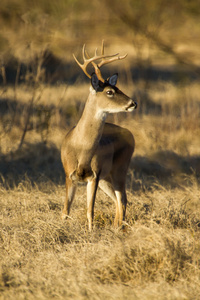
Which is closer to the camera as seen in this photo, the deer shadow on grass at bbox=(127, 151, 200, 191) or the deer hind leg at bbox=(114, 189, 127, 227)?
the deer hind leg at bbox=(114, 189, 127, 227)

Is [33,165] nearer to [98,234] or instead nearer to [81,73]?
[81,73]

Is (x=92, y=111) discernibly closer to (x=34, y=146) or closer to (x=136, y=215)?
(x=136, y=215)

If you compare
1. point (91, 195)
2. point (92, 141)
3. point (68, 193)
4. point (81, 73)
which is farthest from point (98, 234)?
point (81, 73)

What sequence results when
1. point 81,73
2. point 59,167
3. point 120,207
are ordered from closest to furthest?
point 120,207 < point 59,167 < point 81,73

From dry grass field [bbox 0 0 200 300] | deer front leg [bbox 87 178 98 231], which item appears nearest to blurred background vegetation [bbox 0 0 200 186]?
dry grass field [bbox 0 0 200 300]

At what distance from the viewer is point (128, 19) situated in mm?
1138

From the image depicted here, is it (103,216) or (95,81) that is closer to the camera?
(95,81)

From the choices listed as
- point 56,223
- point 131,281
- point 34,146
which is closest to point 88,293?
point 131,281

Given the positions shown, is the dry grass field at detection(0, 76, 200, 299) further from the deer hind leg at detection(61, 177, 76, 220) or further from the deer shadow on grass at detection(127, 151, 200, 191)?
the deer hind leg at detection(61, 177, 76, 220)

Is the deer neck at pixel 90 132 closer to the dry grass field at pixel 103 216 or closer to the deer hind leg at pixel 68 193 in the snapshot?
the deer hind leg at pixel 68 193

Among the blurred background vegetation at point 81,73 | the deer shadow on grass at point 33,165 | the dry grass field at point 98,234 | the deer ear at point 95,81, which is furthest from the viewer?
the deer shadow on grass at point 33,165

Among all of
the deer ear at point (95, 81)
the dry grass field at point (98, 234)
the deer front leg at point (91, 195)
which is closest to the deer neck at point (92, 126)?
the deer ear at point (95, 81)

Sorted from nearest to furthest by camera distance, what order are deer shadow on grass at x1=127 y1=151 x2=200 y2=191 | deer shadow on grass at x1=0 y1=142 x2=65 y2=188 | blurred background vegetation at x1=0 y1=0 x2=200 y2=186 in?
blurred background vegetation at x1=0 y1=0 x2=200 y2=186
deer shadow on grass at x1=0 y1=142 x2=65 y2=188
deer shadow on grass at x1=127 y1=151 x2=200 y2=191

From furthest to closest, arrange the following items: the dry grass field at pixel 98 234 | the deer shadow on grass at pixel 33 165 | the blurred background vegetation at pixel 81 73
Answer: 1. the deer shadow on grass at pixel 33 165
2. the dry grass field at pixel 98 234
3. the blurred background vegetation at pixel 81 73
